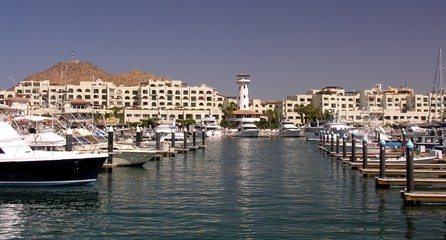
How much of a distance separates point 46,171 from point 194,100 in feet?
487

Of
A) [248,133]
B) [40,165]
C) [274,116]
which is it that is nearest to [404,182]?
[40,165]

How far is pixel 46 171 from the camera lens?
107 feet

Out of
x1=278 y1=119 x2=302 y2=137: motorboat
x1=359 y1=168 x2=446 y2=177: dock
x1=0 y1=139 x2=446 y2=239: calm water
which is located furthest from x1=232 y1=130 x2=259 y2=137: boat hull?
x1=359 y1=168 x2=446 y2=177: dock

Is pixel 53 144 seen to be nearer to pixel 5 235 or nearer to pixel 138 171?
pixel 138 171

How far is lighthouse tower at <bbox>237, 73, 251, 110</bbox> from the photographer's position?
597 ft

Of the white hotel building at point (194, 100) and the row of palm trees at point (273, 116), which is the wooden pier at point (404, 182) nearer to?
the white hotel building at point (194, 100)

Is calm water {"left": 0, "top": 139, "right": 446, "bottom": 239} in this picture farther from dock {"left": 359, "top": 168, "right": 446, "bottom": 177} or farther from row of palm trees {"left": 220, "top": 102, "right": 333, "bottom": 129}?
row of palm trees {"left": 220, "top": 102, "right": 333, "bottom": 129}

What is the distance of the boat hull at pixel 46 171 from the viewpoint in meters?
32.3

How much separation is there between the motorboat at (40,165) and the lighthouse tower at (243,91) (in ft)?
490

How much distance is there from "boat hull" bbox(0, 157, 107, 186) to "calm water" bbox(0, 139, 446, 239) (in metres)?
0.60

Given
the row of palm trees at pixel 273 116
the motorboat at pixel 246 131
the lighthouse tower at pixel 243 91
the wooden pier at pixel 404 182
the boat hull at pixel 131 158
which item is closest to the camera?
the wooden pier at pixel 404 182

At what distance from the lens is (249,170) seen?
47406 millimetres

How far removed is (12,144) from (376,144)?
144 ft

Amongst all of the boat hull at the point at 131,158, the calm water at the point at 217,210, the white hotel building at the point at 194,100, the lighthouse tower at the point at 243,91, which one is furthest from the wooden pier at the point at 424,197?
the lighthouse tower at the point at 243,91
